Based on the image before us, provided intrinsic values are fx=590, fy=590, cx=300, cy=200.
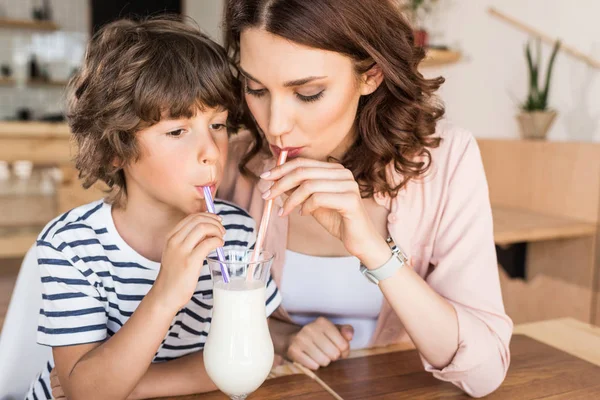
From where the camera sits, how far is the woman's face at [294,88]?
111 cm

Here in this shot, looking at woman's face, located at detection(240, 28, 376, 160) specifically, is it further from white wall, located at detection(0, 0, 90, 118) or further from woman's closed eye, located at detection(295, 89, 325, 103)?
white wall, located at detection(0, 0, 90, 118)

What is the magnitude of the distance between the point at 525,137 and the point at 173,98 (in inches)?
96.8

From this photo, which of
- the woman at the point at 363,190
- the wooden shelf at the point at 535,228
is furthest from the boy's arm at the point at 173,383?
the wooden shelf at the point at 535,228

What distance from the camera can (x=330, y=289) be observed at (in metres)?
1.51

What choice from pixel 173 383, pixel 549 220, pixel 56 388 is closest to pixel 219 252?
pixel 173 383

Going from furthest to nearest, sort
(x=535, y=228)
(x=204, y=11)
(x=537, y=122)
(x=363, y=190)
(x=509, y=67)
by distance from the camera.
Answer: (x=204, y=11)
(x=509, y=67)
(x=537, y=122)
(x=535, y=228)
(x=363, y=190)

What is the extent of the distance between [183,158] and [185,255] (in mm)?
296

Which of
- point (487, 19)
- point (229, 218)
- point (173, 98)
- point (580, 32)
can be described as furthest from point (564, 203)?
point (173, 98)

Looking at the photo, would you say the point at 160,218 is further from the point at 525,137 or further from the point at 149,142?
the point at 525,137

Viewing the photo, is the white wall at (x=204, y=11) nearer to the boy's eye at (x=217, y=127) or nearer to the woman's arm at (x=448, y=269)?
the boy's eye at (x=217, y=127)

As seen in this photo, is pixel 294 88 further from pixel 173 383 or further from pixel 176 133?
pixel 173 383

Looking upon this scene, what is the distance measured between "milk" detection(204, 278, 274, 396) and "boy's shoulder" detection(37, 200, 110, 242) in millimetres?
422

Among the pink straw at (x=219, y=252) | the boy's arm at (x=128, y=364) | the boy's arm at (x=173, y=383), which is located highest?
the pink straw at (x=219, y=252)

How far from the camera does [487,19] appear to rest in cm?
366
